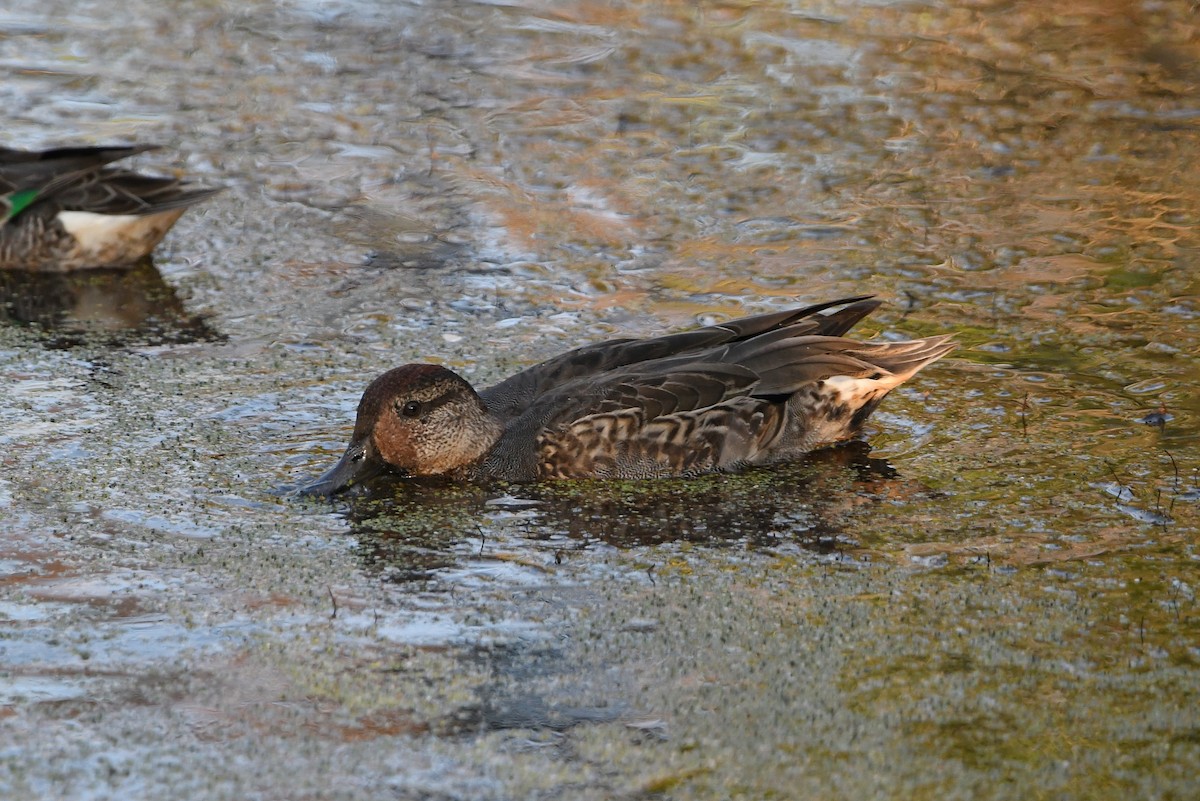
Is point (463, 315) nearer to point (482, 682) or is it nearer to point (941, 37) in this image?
point (482, 682)

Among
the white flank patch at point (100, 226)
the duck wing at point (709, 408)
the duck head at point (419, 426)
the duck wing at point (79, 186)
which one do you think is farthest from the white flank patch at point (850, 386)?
the white flank patch at point (100, 226)

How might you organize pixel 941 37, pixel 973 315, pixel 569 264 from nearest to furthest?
pixel 973 315
pixel 569 264
pixel 941 37

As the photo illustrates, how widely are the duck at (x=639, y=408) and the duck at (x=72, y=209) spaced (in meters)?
3.37

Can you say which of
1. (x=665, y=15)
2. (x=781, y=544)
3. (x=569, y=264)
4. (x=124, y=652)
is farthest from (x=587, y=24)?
(x=124, y=652)

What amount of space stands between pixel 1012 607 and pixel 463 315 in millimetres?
3916

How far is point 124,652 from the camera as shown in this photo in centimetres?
560

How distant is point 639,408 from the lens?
7.14 m

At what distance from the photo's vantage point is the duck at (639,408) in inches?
281

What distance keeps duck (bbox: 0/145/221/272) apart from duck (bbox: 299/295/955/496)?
3367 mm

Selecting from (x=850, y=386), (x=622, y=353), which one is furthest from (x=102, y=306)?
(x=850, y=386)

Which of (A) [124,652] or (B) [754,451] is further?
(B) [754,451]

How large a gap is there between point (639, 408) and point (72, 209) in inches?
181

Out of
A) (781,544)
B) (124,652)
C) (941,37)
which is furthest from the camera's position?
(941,37)

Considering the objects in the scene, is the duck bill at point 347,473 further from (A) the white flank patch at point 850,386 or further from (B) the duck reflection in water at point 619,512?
(A) the white flank patch at point 850,386
